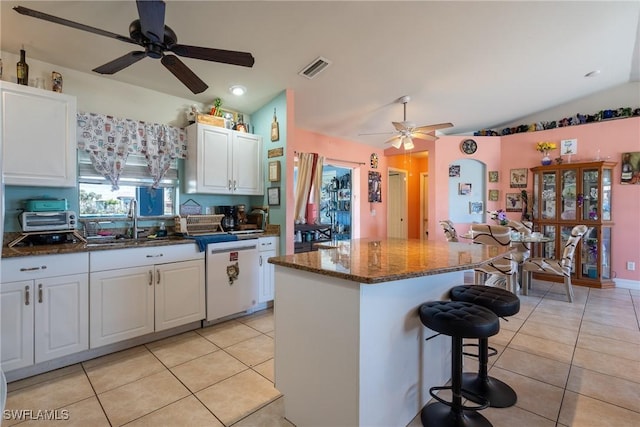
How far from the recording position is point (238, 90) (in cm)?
344

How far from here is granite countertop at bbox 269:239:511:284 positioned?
1.51m

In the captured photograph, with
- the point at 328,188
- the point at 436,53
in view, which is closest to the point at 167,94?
the point at 436,53

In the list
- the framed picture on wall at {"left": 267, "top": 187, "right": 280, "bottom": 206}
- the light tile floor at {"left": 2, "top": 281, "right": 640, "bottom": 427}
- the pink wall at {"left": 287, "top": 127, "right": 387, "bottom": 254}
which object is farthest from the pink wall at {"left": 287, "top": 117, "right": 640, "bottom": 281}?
the light tile floor at {"left": 2, "top": 281, "right": 640, "bottom": 427}

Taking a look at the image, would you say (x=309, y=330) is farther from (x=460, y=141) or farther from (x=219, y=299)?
(x=460, y=141)

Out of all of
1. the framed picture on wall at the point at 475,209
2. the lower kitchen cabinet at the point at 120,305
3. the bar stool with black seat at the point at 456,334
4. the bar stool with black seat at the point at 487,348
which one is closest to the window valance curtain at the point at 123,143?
the lower kitchen cabinet at the point at 120,305

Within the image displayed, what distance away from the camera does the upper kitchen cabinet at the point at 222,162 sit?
3406 millimetres

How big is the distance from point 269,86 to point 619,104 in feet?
18.5

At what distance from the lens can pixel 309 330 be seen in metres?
1.68

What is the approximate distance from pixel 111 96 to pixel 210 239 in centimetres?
179

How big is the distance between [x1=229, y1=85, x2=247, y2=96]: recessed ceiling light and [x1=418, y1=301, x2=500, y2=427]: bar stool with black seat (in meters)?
2.96

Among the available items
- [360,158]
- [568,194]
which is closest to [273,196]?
[360,158]

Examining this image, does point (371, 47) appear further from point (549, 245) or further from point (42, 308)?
point (549, 245)

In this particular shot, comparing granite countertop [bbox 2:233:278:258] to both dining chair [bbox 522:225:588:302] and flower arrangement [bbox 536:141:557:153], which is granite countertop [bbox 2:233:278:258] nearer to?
dining chair [bbox 522:225:588:302]

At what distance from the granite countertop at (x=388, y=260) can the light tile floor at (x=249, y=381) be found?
3.16ft
